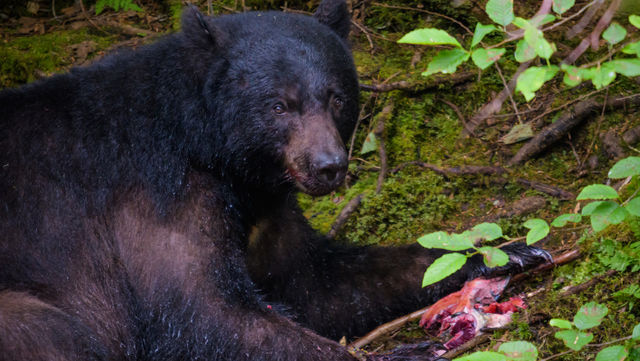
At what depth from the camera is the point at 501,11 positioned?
3.08 m

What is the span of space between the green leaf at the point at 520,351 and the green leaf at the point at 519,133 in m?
3.52

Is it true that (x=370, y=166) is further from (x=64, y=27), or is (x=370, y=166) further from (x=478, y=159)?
(x=64, y=27)

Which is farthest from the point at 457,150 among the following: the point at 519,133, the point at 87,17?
the point at 87,17

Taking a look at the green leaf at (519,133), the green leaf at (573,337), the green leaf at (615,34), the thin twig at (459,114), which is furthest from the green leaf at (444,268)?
the thin twig at (459,114)

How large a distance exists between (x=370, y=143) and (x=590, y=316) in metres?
3.85

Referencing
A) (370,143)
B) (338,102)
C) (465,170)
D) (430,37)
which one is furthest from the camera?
(370,143)

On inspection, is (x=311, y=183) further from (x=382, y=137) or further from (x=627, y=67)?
(x=382, y=137)

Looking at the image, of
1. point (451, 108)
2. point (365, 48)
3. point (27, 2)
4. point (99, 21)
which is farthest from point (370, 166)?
point (27, 2)

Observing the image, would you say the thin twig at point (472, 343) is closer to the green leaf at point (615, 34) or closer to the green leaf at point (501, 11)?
the green leaf at point (615, 34)

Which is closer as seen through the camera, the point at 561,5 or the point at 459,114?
the point at 561,5

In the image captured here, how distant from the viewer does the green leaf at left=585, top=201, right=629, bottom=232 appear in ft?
11.3

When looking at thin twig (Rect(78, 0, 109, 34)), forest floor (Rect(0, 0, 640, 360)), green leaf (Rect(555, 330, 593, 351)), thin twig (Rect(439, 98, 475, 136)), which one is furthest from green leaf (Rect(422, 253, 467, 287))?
thin twig (Rect(78, 0, 109, 34))

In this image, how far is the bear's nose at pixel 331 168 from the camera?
4.43 metres

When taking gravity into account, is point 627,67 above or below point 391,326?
above
